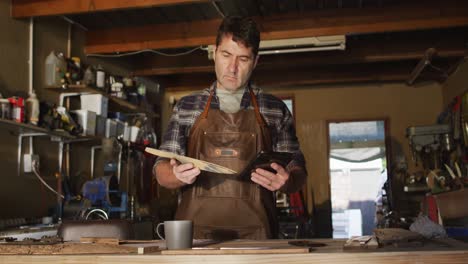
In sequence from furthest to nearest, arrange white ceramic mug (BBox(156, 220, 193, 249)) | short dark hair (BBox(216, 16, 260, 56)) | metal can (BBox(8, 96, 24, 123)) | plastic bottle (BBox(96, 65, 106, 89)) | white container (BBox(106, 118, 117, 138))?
white container (BBox(106, 118, 117, 138)) < plastic bottle (BBox(96, 65, 106, 89)) < metal can (BBox(8, 96, 24, 123)) < short dark hair (BBox(216, 16, 260, 56)) < white ceramic mug (BBox(156, 220, 193, 249))

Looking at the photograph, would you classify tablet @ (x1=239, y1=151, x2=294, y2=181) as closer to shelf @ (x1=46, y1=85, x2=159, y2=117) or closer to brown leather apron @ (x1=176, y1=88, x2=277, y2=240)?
brown leather apron @ (x1=176, y1=88, x2=277, y2=240)

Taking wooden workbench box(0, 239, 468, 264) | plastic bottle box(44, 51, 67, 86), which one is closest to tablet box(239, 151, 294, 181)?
wooden workbench box(0, 239, 468, 264)

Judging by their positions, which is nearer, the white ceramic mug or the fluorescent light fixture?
the white ceramic mug

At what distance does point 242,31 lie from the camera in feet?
6.95

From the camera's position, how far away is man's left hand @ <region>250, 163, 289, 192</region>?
188 cm

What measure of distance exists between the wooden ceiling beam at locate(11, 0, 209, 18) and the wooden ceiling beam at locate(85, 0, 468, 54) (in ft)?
4.13

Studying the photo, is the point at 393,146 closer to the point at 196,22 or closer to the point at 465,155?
the point at 465,155

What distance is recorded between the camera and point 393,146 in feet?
26.4

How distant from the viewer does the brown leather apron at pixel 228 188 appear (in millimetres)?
2002

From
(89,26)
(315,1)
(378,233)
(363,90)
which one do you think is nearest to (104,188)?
(89,26)

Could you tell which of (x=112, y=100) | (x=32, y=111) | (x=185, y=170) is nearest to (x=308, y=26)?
(x=112, y=100)

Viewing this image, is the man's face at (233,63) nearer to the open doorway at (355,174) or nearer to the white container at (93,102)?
the white container at (93,102)

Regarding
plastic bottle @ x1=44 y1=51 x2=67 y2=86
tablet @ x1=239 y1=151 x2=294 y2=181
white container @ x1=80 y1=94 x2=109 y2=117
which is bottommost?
tablet @ x1=239 y1=151 x2=294 y2=181

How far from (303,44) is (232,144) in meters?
3.53
